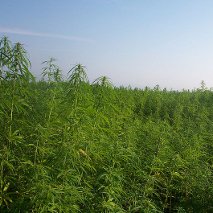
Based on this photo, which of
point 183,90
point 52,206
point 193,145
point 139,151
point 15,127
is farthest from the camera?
point 183,90

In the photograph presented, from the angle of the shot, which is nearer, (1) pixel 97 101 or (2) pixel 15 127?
(2) pixel 15 127

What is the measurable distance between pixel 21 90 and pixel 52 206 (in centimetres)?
147

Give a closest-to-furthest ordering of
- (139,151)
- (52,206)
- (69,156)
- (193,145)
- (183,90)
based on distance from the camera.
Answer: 1. (52,206)
2. (69,156)
3. (139,151)
4. (193,145)
5. (183,90)

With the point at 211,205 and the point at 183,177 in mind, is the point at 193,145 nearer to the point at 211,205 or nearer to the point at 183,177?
the point at 183,177

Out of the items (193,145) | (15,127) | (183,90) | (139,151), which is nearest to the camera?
(15,127)

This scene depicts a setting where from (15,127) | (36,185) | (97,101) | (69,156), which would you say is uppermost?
(97,101)

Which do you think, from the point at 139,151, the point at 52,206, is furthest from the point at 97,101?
the point at 52,206

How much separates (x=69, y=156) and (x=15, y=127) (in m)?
0.88

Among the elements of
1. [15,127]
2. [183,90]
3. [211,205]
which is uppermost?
[183,90]

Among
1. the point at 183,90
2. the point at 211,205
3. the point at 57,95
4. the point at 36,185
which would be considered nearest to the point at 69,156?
the point at 36,185

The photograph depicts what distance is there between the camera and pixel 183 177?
6.12 meters

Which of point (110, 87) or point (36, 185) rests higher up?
point (110, 87)

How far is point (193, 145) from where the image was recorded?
735 cm

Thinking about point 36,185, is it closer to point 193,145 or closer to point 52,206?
point 52,206
